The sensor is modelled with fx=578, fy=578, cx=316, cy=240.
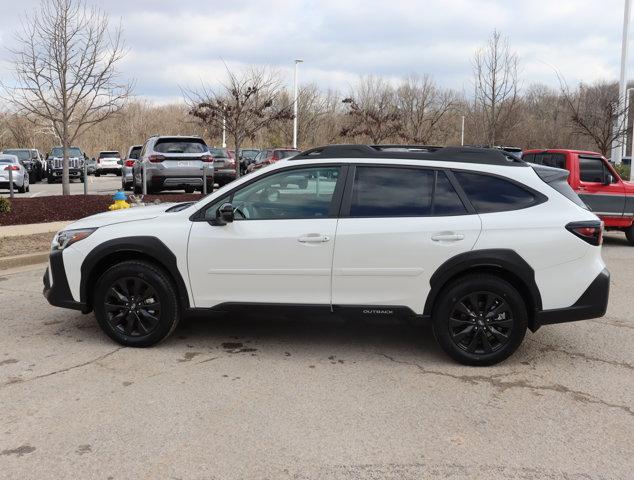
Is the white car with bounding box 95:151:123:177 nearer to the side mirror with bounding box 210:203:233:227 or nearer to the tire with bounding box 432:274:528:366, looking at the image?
the side mirror with bounding box 210:203:233:227

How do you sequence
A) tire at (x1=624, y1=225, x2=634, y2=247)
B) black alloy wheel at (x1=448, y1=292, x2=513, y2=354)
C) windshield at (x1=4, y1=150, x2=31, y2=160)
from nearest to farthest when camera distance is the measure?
black alloy wheel at (x1=448, y1=292, x2=513, y2=354), tire at (x1=624, y1=225, x2=634, y2=247), windshield at (x1=4, y1=150, x2=31, y2=160)

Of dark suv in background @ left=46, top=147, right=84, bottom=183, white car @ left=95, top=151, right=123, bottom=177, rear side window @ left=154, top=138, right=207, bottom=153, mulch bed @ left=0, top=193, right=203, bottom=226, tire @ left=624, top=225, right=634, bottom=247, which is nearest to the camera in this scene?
tire @ left=624, top=225, right=634, bottom=247

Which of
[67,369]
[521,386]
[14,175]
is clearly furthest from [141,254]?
[14,175]

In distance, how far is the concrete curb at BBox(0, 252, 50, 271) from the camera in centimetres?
827

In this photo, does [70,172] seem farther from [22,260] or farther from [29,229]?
[22,260]

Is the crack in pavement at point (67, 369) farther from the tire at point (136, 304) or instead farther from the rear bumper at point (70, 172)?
the rear bumper at point (70, 172)

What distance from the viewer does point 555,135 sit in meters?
51.3

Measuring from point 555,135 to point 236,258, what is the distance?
172 ft

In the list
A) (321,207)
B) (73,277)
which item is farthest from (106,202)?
(321,207)

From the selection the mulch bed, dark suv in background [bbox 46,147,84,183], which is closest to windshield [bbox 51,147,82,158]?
dark suv in background [bbox 46,147,84,183]

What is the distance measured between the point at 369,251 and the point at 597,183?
26.2 ft

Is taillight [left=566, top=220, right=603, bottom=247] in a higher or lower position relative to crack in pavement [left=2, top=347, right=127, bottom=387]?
higher

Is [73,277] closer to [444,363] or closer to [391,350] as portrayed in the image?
[391,350]

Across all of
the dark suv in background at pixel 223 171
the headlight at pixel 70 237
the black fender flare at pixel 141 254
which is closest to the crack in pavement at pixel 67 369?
the black fender flare at pixel 141 254
